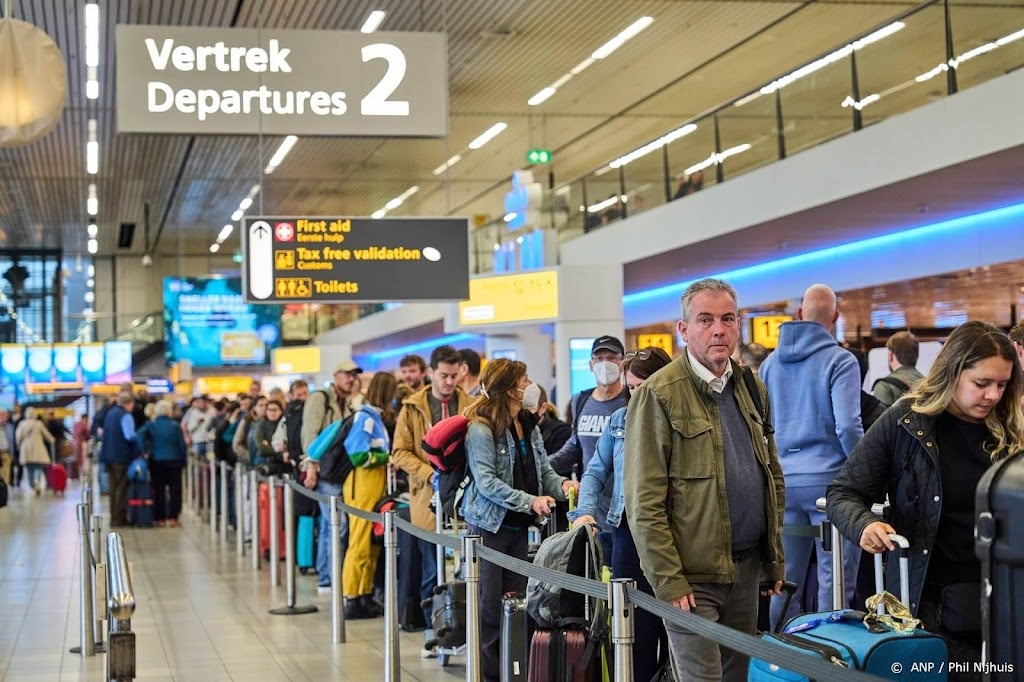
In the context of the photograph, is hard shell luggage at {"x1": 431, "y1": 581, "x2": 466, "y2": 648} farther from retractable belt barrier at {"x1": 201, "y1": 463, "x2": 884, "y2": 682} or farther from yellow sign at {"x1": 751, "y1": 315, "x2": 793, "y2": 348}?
yellow sign at {"x1": 751, "y1": 315, "x2": 793, "y2": 348}

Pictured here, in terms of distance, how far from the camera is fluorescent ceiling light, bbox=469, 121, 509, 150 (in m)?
25.2

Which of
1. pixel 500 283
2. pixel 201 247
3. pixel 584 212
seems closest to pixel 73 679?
pixel 500 283

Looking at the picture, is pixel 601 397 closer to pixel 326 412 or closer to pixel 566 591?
pixel 566 591

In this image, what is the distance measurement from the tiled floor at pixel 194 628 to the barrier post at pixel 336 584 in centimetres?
11

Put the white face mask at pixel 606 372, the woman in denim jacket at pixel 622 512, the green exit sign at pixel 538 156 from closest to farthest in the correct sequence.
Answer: the woman in denim jacket at pixel 622 512 < the white face mask at pixel 606 372 < the green exit sign at pixel 538 156

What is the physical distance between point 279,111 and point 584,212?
33.3 feet

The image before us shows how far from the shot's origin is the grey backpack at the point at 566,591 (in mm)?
5543

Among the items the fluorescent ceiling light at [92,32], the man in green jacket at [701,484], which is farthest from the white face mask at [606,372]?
the fluorescent ceiling light at [92,32]

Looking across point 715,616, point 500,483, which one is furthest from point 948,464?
point 500,483

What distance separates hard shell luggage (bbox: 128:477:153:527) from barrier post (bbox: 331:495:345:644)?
10.1 meters

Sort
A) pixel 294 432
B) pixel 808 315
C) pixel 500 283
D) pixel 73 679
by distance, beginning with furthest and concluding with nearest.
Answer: pixel 500 283, pixel 294 432, pixel 73 679, pixel 808 315

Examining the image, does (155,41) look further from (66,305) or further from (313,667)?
(66,305)

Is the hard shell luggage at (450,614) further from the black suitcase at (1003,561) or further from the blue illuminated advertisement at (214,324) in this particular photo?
the blue illuminated advertisement at (214,324)

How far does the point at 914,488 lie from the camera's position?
13.2ft
